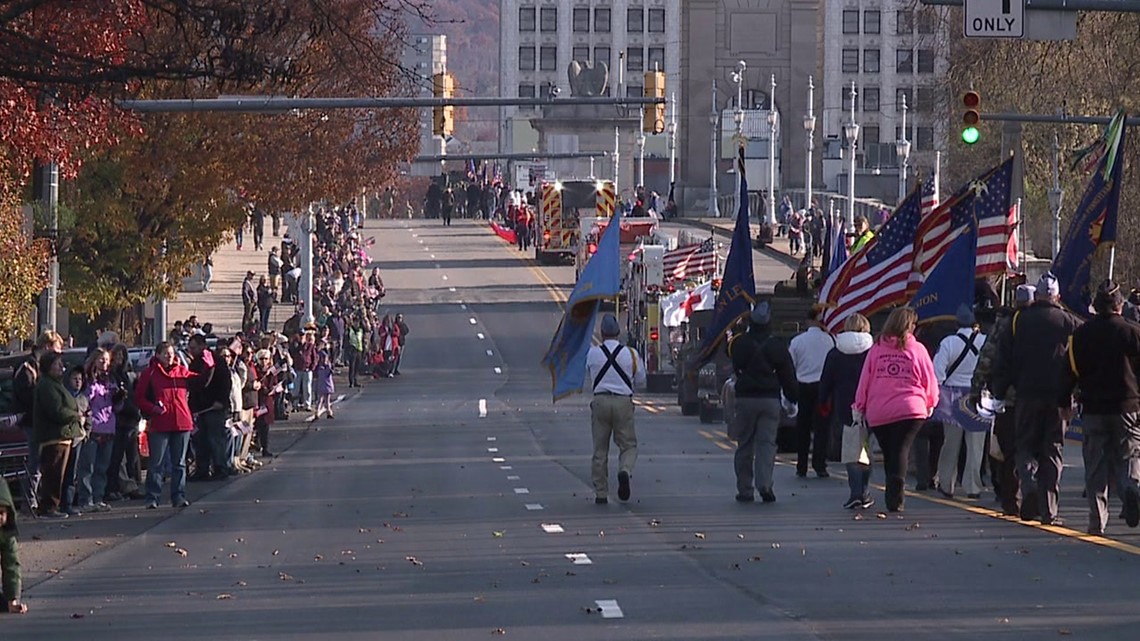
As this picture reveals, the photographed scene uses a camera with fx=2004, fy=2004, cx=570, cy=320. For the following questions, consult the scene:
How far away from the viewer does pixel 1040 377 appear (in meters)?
15.8

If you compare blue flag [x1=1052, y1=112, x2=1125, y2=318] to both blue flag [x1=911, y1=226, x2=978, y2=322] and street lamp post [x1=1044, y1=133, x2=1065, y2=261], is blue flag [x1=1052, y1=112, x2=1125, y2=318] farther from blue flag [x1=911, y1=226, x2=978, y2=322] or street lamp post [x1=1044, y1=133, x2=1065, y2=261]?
street lamp post [x1=1044, y1=133, x2=1065, y2=261]

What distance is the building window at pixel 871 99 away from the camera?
148750 millimetres

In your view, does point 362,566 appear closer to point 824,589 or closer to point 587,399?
point 824,589

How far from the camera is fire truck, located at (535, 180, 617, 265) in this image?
3073 inches

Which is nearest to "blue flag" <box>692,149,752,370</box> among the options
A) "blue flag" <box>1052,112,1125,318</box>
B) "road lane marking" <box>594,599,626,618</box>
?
"blue flag" <box>1052,112,1125,318</box>

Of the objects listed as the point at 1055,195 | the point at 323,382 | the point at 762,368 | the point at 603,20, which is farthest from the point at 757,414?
the point at 603,20

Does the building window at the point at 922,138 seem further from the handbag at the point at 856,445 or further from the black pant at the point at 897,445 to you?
the black pant at the point at 897,445

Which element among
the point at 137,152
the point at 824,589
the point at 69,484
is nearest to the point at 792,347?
the point at 69,484

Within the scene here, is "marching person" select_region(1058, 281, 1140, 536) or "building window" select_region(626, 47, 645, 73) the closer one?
"marching person" select_region(1058, 281, 1140, 536)

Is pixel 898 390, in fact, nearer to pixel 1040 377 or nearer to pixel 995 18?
pixel 1040 377

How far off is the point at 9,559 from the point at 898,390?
26.0 ft

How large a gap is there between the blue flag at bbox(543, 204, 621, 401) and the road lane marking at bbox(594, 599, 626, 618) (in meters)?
8.27

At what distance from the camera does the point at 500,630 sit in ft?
38.0

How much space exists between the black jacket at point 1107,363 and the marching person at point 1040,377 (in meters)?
0.27
